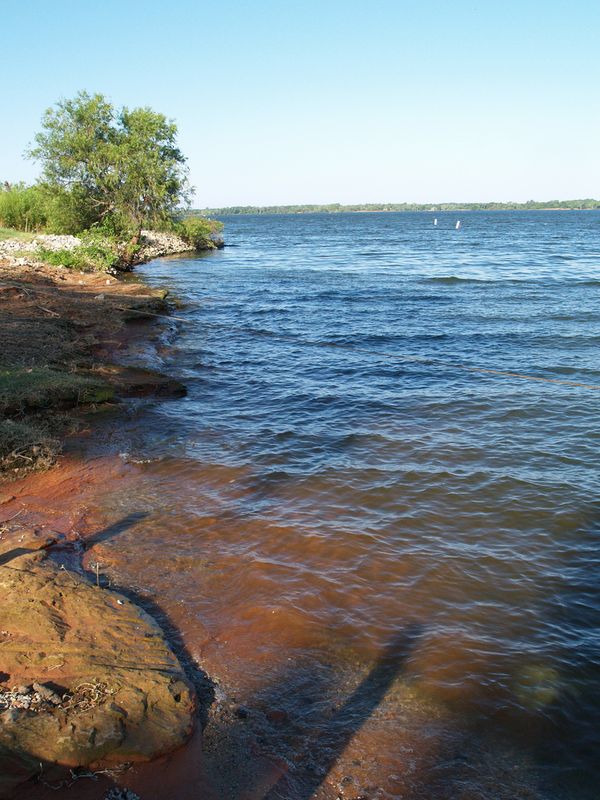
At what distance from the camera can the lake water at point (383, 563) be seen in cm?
423

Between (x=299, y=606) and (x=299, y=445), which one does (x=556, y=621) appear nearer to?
(x=299, y=606)

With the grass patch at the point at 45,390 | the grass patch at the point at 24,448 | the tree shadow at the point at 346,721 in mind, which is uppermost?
the grass patch at the point at 45,390

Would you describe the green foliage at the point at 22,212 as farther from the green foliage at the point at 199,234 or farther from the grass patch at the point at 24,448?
the grass patch at the point at 24,448

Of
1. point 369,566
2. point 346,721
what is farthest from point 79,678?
point 369,566

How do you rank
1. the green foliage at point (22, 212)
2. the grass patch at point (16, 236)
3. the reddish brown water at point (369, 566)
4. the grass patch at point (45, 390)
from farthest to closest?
the green foliage at point (22, 212)
the grass patch at point (16, 236)
the grass patch at point (45, 390)
the reddish brown water at point (369, 566)

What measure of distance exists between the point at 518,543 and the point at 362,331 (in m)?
13.1

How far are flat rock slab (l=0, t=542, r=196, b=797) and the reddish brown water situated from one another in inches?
11.0

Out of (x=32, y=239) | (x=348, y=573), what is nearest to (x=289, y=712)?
(x=348, y=573)

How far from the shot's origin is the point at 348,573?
6.41 meters

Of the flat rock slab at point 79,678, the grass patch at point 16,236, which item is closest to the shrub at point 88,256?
the grass patch at point 16,236

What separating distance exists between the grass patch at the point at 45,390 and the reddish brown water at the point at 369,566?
858mm

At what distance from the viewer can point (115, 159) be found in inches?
1221

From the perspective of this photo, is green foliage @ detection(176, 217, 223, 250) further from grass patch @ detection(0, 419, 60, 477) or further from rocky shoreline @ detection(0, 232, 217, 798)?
rocky shoreline @ detection(0, 232, 217, 798)

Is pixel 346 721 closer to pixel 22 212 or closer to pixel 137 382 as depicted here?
pixel 137 382
